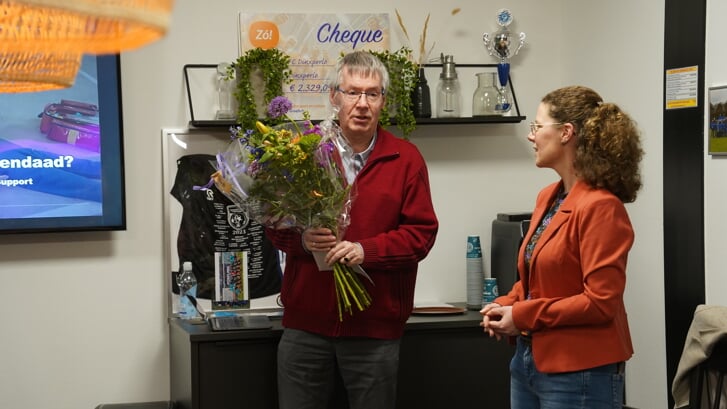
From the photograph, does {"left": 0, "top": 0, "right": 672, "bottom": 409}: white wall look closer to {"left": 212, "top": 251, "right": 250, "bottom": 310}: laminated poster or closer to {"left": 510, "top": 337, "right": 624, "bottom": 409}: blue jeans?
{"left": 212, "top": 251, "right": 250, "bottom": 310}: laminated poster

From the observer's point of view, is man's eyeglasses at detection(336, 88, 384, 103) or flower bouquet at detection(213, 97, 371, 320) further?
man's eyeglasses at detection(336, 88, 384, 103)

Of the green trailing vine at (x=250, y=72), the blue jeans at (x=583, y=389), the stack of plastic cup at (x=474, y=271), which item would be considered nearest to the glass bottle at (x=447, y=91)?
the stack of plastic cup at (x=474, y=271)

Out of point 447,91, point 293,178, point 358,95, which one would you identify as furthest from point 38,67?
point 447,91

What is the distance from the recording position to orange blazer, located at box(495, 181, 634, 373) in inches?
92.4

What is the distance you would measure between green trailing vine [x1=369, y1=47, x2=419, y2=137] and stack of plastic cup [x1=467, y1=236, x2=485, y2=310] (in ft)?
1.95

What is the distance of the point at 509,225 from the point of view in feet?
13.4

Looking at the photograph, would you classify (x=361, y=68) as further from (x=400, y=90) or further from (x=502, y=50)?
(x=502, y=50)

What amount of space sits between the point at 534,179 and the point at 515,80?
475mm

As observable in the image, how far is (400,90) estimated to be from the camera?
4.02m

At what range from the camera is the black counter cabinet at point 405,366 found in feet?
11.5

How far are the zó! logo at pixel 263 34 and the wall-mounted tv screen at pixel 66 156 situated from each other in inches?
23.3

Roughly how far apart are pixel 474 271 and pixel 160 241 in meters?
1.39

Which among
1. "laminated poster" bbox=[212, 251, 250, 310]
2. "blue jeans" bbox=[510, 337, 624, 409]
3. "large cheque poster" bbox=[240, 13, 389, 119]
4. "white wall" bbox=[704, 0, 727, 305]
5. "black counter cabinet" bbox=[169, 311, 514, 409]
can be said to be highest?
"large cheque poster" bbox=[240, 13, 389, 119]

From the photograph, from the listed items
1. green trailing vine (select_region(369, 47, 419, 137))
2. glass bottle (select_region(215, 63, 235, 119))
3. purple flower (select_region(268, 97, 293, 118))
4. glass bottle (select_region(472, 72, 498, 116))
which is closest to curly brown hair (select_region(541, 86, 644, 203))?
purple flower (select_region(268, 97, 293, 118))
